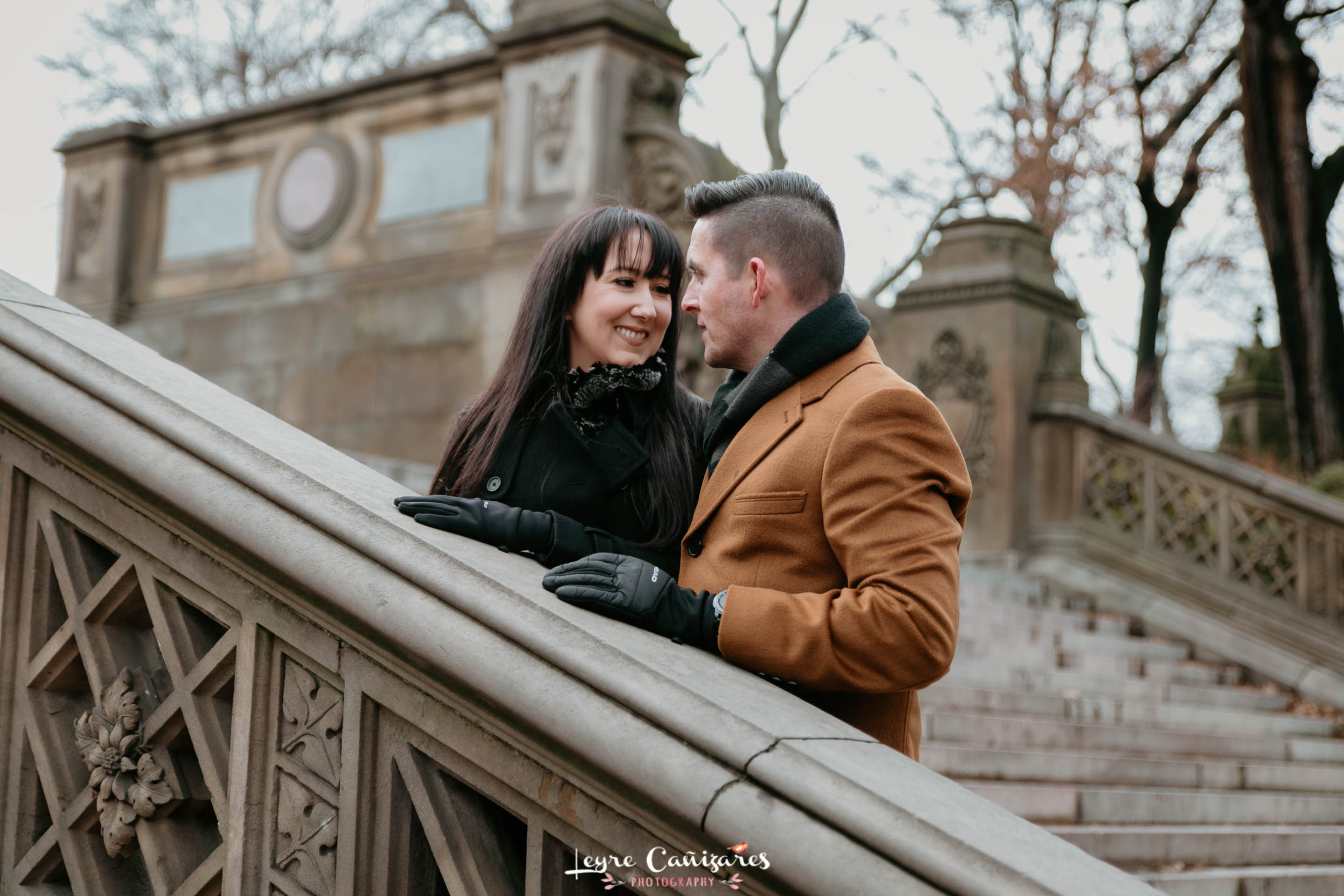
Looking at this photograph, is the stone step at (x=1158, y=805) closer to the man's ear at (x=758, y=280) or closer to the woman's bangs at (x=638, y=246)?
the woman's bangs at (x=638, y=246)

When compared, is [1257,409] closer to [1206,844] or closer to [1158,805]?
[1158,805]

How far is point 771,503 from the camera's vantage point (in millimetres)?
2402

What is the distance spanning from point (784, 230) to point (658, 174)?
746cm

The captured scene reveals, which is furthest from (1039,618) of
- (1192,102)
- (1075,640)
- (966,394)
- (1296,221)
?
(1192,102)

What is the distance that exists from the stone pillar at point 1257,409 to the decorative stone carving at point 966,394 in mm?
10571

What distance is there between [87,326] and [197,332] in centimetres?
944

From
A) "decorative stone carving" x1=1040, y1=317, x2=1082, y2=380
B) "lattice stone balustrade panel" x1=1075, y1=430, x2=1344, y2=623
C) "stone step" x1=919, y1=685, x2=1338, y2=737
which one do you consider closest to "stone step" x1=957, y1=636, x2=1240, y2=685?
"stone step" x1=919, y1=685, x2=1338, y2=737

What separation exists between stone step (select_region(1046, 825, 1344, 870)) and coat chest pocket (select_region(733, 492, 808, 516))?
3018 millimetres

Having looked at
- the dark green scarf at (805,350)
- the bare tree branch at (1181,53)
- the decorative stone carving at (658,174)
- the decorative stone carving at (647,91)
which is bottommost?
the dark green scarf at (805,350)

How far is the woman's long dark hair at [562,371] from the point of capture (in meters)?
2.92

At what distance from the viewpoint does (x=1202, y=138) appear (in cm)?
2095

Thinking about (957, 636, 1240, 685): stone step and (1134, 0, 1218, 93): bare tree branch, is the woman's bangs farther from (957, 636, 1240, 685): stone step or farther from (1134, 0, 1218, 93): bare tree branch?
(1134, 0, 1218, 93): bare tree branch

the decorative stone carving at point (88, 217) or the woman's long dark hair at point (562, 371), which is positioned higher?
the decorative stone carving at point (88, 217)

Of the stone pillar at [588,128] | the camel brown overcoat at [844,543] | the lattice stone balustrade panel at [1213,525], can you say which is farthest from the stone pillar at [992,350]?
the camel brown overcoat at [844,543]
